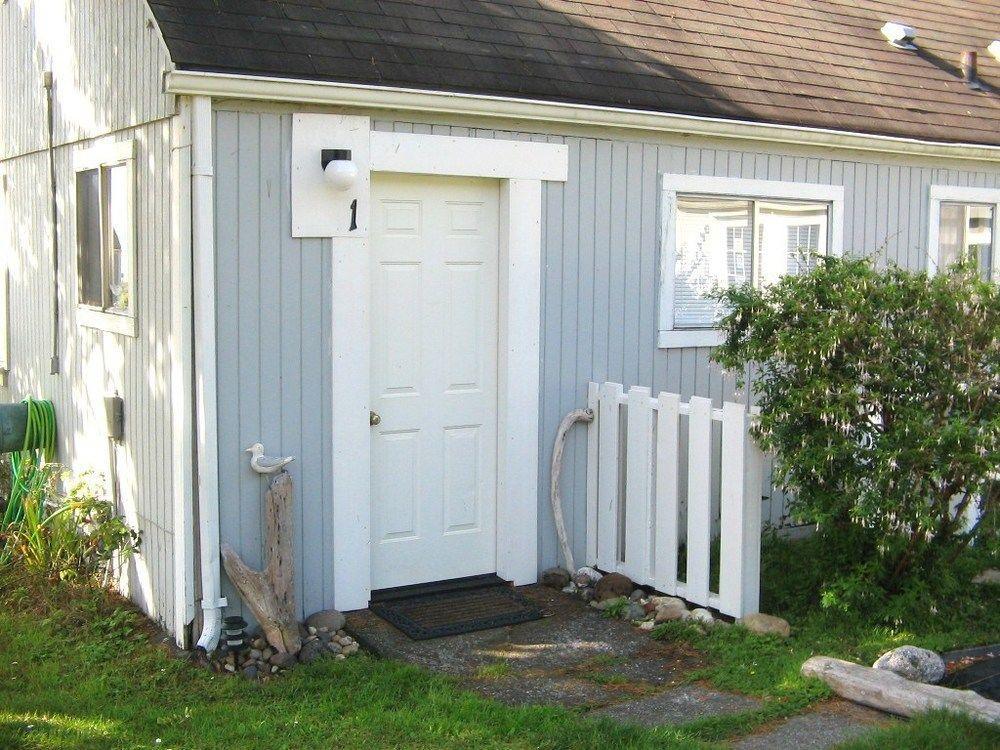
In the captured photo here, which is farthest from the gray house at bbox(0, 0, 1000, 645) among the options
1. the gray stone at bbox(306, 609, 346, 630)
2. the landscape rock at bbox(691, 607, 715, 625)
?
the landscape rock at bbox(691, 607, 715, 625)

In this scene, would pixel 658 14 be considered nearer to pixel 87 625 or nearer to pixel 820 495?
pixel 820 495

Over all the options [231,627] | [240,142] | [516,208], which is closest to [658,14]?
[516,208]

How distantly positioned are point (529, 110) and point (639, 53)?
4.89 ft

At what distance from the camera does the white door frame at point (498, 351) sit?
21.8 feet

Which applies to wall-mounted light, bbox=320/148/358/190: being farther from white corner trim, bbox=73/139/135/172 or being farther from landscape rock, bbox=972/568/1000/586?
landscape rock, bbox=972/568/1000/586

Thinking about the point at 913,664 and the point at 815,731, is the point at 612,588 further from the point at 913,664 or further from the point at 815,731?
the point at 815,731

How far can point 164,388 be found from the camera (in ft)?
21.2

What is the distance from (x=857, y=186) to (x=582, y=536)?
349cm

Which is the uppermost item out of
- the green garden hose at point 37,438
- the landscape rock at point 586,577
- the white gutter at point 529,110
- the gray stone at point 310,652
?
the white gutter at point 529,110

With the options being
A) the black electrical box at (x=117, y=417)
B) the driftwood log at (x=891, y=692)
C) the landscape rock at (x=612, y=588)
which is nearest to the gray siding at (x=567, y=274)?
the landscape rock at (x=612, y=588)

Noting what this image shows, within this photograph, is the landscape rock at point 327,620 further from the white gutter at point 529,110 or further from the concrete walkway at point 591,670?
the white gutter at point 529,110

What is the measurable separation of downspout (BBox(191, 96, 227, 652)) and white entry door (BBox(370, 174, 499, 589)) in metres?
1.07

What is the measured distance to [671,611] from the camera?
672 cm

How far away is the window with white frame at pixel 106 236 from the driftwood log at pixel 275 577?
1478 mm
